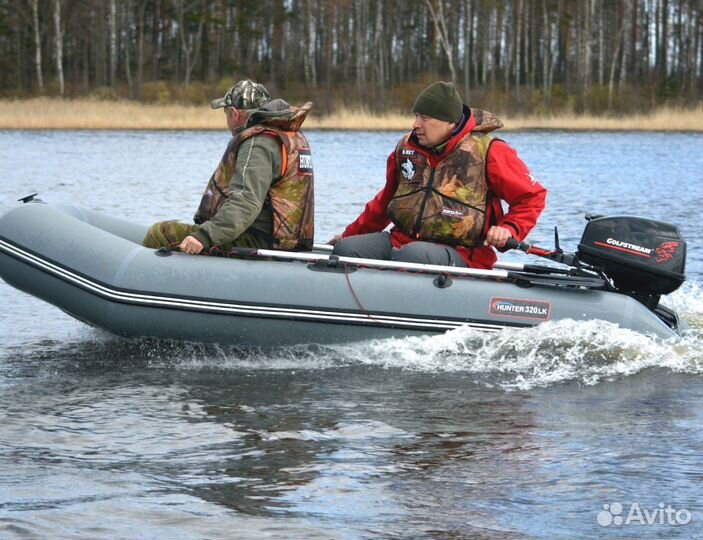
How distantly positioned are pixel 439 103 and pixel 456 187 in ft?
1.27

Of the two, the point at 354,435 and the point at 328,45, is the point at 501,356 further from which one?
the point at 328,45

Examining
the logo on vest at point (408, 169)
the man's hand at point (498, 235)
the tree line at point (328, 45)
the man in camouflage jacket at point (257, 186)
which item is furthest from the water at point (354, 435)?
the tree line at point (328, 45)

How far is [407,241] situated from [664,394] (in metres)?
1.40

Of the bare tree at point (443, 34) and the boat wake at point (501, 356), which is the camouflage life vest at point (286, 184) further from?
the bare tree at point (443, 34)

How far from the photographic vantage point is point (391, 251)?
606 cm

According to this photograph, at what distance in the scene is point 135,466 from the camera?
4.32 metres

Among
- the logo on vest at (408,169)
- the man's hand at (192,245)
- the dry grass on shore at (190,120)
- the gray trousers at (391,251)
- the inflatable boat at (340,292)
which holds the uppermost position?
the logo on vest at (408,169)

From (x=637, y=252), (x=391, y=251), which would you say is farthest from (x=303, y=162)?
(x=637, y=252)

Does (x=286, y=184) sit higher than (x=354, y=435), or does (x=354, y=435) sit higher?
(x=286, y=184)

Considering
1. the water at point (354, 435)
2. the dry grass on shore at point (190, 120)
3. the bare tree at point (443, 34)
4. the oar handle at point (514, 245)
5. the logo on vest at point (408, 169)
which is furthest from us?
the bare tree at point (443, 34)

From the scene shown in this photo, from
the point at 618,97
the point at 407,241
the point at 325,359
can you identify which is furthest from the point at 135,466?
the point at 618,97

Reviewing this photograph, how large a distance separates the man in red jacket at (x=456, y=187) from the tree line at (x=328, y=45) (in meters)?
28.6

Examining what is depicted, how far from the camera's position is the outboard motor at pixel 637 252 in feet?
18.6

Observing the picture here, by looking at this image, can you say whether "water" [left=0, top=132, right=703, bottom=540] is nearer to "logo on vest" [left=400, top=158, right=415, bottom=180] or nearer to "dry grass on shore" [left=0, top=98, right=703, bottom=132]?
"logo on vest" [left=400, top=158, right=415, bottom=180]
